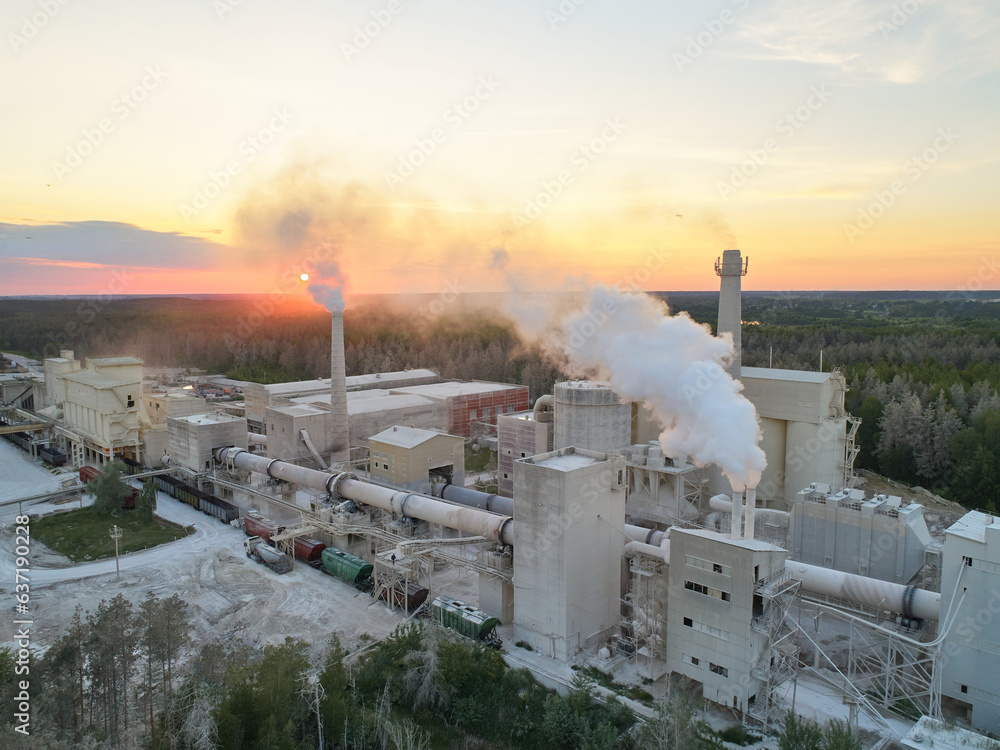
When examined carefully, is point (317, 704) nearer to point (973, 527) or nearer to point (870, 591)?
point (870, 591)

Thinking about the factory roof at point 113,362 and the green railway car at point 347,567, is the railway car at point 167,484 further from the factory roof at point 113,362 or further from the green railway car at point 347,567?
the green railway car at point 347,567

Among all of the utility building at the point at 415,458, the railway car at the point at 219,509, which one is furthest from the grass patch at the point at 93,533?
the utility building at the point at 415,458

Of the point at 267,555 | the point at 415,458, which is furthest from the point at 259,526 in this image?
the point at 415,458

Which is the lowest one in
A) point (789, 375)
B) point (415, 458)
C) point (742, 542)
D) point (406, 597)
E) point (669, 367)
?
point (406, 597)

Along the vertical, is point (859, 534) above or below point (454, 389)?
below

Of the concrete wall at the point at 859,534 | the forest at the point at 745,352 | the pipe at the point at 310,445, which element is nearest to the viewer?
the concrete wall at the point at 859,534

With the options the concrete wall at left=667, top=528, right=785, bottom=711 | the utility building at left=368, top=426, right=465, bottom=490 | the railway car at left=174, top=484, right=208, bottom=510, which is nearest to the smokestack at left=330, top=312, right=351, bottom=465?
the utility building at left=368, top=426, right=465, bottom=490

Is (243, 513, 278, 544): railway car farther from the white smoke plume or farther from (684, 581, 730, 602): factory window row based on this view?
(684, 581, 730, 602): factory window row
